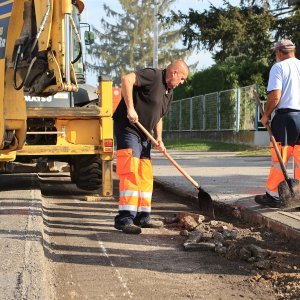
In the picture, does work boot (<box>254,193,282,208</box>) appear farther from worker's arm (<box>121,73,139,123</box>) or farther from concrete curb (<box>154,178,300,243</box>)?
worker's arm (<box>121,73,139,123</box>)

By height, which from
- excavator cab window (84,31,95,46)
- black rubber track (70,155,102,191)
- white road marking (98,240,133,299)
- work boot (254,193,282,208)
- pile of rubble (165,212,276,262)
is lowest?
white road marking (98,240,133,299)

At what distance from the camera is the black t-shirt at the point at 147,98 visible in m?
6.87

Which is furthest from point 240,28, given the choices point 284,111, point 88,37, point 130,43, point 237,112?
→ point 130,43

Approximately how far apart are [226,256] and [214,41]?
64.2 feet

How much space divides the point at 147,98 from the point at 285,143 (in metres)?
1.65

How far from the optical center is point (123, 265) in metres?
5.25

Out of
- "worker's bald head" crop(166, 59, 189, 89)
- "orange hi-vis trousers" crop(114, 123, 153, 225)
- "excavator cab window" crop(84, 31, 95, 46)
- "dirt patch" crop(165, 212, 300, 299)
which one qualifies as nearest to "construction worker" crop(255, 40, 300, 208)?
"dirt patch" crop(165, 212, 300, 299)

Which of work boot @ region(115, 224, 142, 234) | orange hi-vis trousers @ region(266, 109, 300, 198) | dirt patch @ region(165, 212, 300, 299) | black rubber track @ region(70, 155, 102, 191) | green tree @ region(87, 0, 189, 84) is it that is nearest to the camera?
dirt patch @ region(165, 212, 300, 299)

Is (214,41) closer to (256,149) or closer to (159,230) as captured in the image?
(256,149)

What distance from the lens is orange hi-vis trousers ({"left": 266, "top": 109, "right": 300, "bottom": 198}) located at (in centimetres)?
704

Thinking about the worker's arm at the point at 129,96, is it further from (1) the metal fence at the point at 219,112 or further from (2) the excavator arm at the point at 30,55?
(1) the metal fence at the point at 219,112

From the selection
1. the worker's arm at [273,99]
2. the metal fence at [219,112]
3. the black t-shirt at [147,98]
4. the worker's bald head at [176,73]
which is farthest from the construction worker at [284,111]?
the metal fence at [219,112]

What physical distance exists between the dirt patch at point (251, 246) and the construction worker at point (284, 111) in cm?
64

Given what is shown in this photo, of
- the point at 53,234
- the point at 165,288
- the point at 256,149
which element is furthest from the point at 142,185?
the point at 256,149
